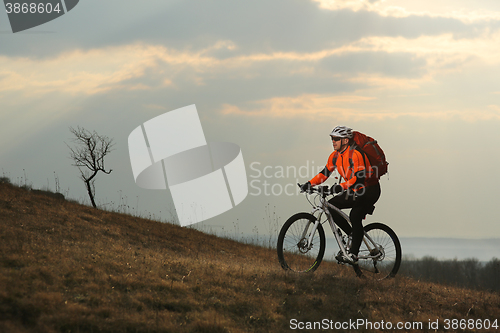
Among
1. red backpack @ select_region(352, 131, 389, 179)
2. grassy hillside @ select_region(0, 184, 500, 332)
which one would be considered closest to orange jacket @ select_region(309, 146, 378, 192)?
red backpack @ select_region(352, 131, 389, 179)

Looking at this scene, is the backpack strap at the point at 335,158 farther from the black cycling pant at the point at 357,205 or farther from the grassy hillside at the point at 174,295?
the grassy hillside at the point at 174,295

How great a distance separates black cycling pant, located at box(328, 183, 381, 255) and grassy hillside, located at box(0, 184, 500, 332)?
0.83 m

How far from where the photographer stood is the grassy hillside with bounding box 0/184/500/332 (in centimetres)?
562

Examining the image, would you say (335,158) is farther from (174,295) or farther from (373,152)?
(174,295)

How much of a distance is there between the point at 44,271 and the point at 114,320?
1.94m

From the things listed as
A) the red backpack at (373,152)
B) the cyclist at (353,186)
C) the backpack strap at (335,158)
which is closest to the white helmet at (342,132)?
the cyclist at (353,186)

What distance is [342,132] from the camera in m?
7.87

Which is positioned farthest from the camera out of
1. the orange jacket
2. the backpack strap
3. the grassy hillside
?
the backpack strap

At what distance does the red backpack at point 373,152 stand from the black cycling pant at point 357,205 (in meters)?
0.31

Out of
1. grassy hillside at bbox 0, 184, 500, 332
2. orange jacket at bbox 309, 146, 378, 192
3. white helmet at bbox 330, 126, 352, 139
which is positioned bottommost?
grassy hillside at bbox 0, 184, 500, 332

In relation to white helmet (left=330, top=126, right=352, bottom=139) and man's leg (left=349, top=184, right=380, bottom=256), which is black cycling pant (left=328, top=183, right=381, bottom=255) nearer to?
man's leg (left=349, top=184, right=380, bottom=256)

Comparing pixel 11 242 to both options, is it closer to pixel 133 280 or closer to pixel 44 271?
pixel 44 271

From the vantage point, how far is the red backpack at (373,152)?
7812 millimetres

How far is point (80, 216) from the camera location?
14617 millimetres
